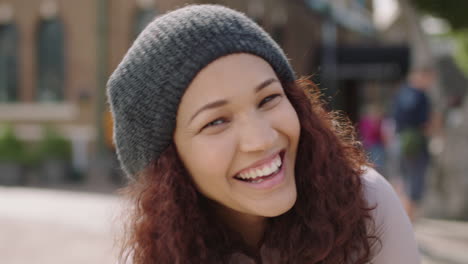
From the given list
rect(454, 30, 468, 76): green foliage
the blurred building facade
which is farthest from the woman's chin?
rect(454, 30, 468, 76): green foliage

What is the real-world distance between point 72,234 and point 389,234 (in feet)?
17.1

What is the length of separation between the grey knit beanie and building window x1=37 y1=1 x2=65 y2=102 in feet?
41.3

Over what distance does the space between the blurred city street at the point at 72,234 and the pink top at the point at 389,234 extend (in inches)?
107

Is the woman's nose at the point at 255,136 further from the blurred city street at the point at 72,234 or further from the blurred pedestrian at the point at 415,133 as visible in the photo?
the blurred pedestrian at the point at 415,133

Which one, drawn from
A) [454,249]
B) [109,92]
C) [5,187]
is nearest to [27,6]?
[5,187]

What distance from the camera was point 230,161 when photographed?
1540 mm

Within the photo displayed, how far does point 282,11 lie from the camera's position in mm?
15469

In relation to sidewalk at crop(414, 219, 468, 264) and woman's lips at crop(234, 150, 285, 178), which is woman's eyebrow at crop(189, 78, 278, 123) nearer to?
woman's lips at crop(234, 150, 285, 178)

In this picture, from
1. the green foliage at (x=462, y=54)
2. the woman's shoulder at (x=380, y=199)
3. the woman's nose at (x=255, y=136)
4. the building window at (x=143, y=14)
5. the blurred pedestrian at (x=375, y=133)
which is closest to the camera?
the woman's nose at (x=255, y=136)

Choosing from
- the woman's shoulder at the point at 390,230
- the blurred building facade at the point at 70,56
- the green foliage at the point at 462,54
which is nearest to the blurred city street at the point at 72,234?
the woman's shoulder at the point at 390,230

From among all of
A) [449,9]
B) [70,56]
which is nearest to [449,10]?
[449,9]

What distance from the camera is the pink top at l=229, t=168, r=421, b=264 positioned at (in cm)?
158

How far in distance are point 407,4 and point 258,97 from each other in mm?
6683

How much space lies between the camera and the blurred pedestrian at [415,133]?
216 inches
